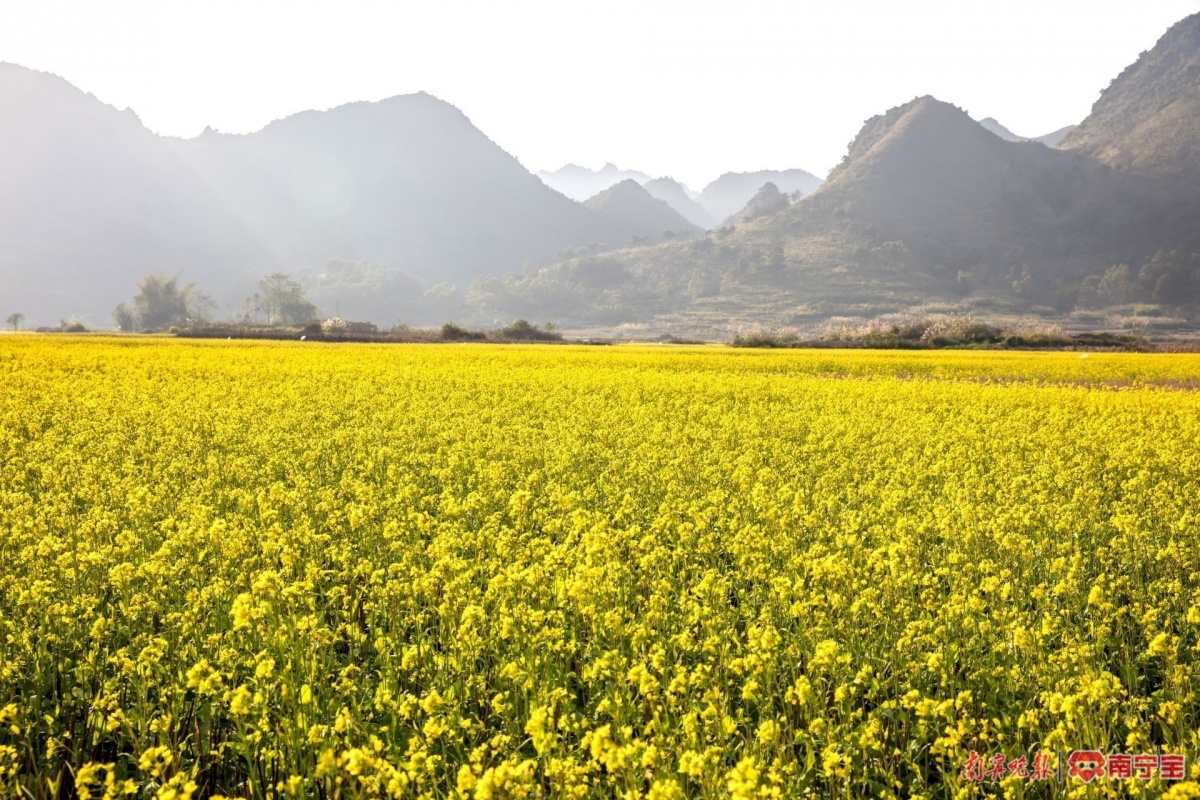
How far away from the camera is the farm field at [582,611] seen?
402 cm

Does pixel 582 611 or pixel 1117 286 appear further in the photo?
pixel 1117 286

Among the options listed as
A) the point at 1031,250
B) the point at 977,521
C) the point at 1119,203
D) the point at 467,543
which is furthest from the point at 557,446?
the point at 1119,203

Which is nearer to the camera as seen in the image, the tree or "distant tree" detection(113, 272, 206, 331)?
"distant tree" detection(113, 272, 206, 331)

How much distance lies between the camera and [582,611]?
508cm

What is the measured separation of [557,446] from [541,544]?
200 inches

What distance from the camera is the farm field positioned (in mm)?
4023

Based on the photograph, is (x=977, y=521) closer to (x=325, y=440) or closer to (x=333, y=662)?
(x=333, y=662)

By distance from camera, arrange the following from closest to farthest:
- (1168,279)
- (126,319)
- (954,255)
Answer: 1. (126,319)
2. (1168,279)
3. (954,255)

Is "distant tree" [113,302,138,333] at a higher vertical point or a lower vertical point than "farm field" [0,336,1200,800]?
higher

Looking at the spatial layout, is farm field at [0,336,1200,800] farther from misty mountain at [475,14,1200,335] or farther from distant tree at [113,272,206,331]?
distant tree at [113,272,206,331]

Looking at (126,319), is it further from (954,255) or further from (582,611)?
(954,255)

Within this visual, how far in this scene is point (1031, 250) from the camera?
178 m

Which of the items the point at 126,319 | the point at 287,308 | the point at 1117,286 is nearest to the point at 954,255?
the point at 1117,286

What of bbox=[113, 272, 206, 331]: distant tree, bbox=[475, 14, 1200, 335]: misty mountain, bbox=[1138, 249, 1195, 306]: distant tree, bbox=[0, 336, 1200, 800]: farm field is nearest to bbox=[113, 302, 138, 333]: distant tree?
bbox=[113, 272, 206, 331]: distant tree
